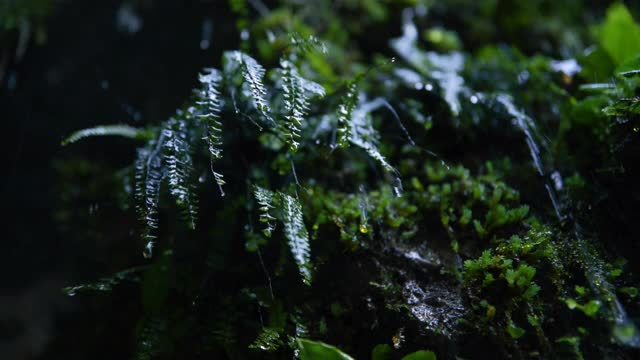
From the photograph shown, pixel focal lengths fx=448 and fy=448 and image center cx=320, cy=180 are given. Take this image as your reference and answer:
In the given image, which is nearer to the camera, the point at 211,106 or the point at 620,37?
the point at 211,106

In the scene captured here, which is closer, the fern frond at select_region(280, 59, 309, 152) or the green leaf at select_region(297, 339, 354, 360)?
the green leaf at select_region(297, 339, 354, 360)

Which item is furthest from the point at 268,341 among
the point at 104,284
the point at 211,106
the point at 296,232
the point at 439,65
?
the point at 439,65

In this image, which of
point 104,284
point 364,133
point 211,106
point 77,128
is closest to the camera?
point 104,284

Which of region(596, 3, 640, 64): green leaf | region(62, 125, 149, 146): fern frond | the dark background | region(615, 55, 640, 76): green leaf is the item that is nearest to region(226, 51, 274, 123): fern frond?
region(62, 125, 149, 146): fern frond

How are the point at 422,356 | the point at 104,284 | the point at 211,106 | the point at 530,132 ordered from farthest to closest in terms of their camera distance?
the point at 530,132 → the point at 211,106 → the point at 104,284 → the point at 422,356

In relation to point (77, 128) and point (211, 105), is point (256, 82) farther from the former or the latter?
point (77, 128)

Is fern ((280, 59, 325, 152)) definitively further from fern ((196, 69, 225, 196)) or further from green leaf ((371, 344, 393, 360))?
green leaf ((371, 344, 393, 360))

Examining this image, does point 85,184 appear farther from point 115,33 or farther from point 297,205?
point 297,205
